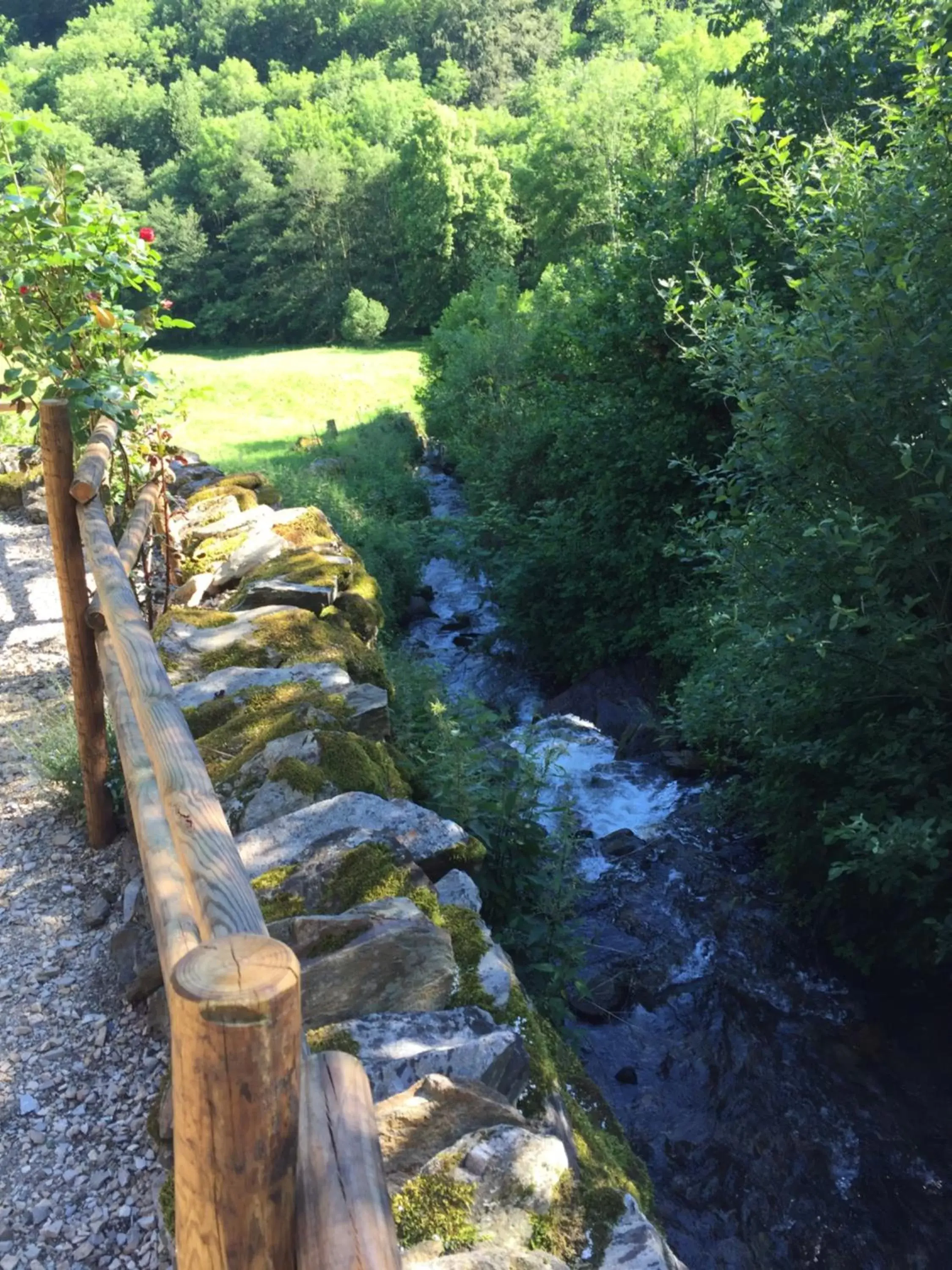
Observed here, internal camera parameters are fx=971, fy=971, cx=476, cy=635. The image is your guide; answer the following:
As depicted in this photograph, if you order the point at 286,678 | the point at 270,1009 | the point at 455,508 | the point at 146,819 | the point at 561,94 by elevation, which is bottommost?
the point at 455,508

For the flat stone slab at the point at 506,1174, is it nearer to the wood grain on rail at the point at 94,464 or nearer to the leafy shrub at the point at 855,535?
the leafy shrub at the point at 855,535

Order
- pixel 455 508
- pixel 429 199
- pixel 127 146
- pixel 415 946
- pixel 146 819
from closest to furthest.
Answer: pixel 146 819, pixel 415 946, pixel 455 508, pixel 429 199, pixel 127 146

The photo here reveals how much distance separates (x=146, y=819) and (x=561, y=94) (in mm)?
42977

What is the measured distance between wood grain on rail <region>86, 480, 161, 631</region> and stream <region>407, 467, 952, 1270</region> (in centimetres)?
273

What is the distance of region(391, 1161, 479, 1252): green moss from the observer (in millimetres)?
2072

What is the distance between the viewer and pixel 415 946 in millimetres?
2934

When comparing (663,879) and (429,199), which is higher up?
(429,199)

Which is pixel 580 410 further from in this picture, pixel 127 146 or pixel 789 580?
pixel 127 146

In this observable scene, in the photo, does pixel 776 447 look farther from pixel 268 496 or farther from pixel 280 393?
pixel 280 393

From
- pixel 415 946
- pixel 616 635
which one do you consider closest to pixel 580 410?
pixel 616 635

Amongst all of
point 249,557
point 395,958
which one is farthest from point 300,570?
point 395,958

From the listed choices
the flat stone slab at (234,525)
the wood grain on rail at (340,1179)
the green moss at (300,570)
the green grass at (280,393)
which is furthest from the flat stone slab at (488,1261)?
the green grass at (280,393)

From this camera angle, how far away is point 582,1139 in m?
2.95

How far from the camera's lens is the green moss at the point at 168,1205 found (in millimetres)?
2449
